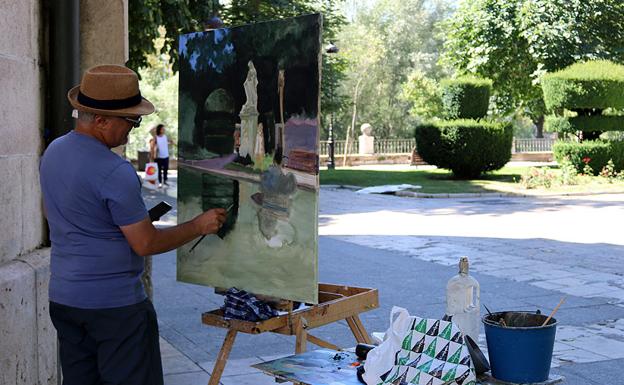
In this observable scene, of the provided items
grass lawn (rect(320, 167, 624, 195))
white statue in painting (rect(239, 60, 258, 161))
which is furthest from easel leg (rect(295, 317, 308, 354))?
grass lawn (rect(320, 167, 624, 195))

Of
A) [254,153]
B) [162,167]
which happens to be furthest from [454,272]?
[162,167]

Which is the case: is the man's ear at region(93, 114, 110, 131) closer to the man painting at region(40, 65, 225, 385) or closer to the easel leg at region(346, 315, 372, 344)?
the man painting at region(40, 65, 225, 385)

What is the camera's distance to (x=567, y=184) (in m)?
25.9

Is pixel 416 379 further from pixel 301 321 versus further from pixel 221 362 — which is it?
pixel 221 362

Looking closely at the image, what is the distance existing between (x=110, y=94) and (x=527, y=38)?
96.6 ft

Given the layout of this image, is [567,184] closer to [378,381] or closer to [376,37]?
[378,381]

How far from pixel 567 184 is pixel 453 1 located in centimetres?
4763

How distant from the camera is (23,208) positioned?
4.97m

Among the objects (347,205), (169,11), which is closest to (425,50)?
(347,205)

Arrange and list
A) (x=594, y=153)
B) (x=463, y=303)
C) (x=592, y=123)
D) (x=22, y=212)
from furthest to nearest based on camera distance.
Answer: (x=592, y=123)
(x=594, y=153)
(x=22, y=212)
(x=463, y=303)

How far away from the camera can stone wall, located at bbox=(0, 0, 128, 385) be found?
4559 millimetres

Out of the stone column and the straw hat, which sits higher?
the stone column

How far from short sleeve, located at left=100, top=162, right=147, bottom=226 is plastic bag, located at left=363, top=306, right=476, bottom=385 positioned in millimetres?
1147

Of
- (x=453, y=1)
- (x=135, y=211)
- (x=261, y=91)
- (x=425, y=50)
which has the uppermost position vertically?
(x=453, y=1)
